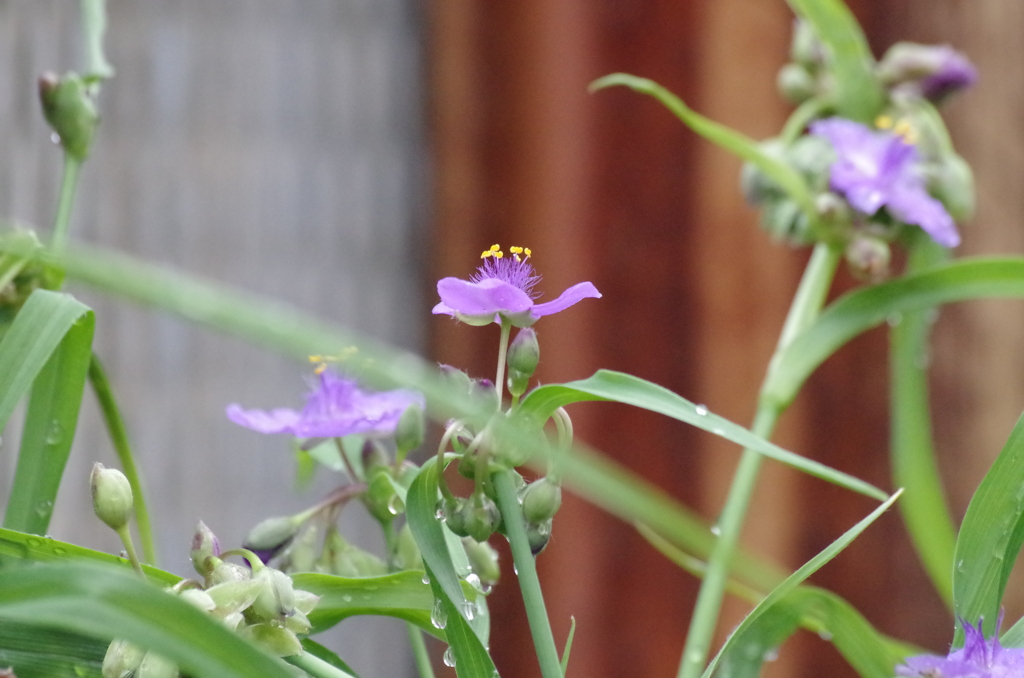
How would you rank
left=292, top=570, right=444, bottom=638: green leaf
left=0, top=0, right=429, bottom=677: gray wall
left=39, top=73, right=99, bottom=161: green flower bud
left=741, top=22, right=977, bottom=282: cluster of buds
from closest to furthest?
left=292, top=570, right=444, bottom=638: green leaf < left=39, top=73, right=99, bottom=161: green flower bud < left=741, top=22, right=977, bottom=282: cluster of buds < left=0, top=0, right=429, bottom=677: gray wall

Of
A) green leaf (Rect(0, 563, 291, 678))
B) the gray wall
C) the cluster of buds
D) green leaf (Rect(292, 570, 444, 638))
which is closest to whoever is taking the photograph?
green leaf (Rect(0, 563, 291, 678))

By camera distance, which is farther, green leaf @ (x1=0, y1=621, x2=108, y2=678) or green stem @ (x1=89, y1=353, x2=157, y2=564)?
green stem @ (x1=89, y1=353, x2=157, y2=564)

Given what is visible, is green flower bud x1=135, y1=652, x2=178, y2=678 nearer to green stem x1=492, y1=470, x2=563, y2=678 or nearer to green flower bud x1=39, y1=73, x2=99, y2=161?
green stem x1=492, y1=470, x2=563, y2=678

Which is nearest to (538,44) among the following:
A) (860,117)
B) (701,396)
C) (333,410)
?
(701,396)

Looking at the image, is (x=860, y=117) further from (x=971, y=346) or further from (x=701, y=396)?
(x=971, y=346)

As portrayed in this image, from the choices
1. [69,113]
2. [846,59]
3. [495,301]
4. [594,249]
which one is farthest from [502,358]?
[594,249]

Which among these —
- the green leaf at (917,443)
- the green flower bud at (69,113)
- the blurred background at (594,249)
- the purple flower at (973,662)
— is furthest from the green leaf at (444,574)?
the blurred background at (594,249)

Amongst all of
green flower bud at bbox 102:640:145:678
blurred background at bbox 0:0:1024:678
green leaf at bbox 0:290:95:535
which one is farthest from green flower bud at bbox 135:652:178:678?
blurred background at bbox 0:0:1024:678

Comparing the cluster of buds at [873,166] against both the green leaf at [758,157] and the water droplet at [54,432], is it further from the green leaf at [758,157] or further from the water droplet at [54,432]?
the water droplet at [54,432]
